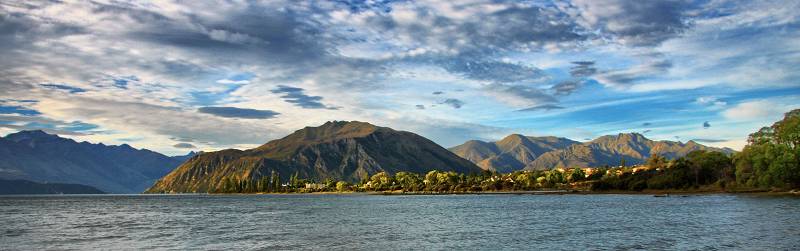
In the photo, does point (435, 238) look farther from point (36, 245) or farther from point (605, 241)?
point (36, 245)

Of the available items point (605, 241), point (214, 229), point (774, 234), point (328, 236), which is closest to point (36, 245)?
point (214, 229)

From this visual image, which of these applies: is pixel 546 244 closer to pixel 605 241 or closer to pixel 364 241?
pixel 605 241

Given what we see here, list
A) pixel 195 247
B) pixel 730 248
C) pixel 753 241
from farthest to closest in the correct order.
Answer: pixel 195 247 < pixel 753 241 < pixel 730 248

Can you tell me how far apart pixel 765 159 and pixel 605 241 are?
494 feet

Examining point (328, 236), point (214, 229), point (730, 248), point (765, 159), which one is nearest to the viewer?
point (730, 248)

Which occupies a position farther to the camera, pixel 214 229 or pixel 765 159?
pixel 765 159

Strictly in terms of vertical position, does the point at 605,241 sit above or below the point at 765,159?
below

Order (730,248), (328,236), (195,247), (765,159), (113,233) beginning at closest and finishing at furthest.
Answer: (730,248), (195,247), (328,236), (113,233), (765,159)

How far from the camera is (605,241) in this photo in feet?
224

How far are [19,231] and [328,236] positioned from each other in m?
56.1

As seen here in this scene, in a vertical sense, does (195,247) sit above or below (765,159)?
below

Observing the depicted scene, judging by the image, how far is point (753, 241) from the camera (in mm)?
63344

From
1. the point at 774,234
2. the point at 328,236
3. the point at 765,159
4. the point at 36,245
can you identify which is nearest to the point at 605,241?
the point at 774,234

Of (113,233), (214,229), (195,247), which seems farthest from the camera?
(214,229)
